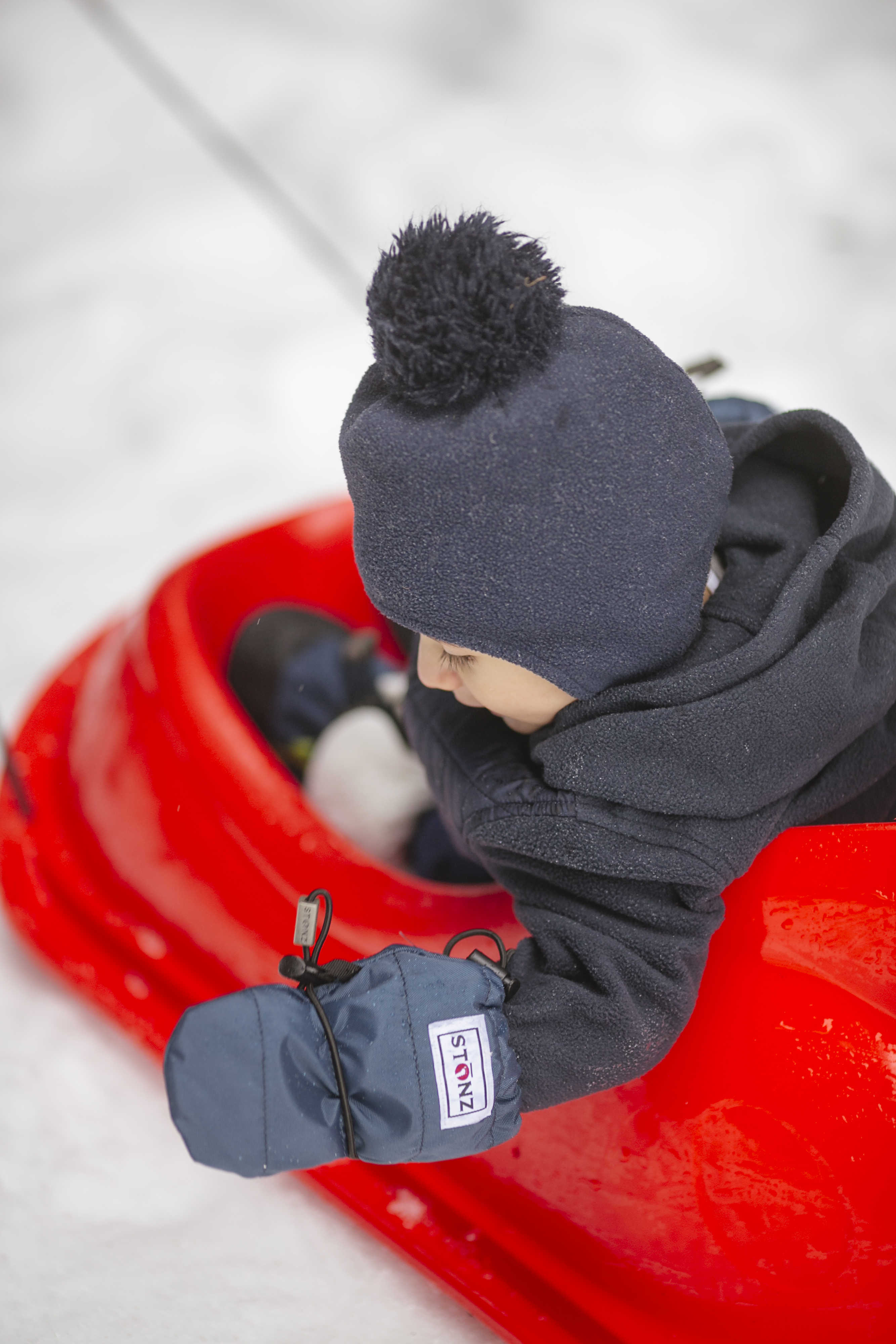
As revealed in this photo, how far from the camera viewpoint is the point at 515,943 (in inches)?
29.1

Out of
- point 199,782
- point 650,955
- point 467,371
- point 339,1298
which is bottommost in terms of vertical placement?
point 339,1298

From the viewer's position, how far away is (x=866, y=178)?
2.06 meters

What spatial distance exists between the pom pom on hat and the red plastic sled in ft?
1.01

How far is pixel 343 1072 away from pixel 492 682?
0.71 ft

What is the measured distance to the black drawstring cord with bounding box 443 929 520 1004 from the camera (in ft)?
2.08

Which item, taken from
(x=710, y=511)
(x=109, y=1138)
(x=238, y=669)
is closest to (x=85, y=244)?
(x=238, y=669)

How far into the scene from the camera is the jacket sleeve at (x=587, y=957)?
0.61 m

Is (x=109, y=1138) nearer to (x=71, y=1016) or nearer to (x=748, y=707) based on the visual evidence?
(x=71, y=1016)

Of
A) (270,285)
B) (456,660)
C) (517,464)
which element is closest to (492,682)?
(456,660)

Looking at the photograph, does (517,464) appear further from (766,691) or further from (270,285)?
(270,285)

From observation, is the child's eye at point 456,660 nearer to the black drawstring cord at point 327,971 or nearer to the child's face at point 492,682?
the child's face at point 492,682

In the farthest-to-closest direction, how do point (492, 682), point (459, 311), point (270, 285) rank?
1. point (270, 285)
2. point (492, 682)
3. point (459, 311)

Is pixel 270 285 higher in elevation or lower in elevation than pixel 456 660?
higher

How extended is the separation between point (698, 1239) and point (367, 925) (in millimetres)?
283
